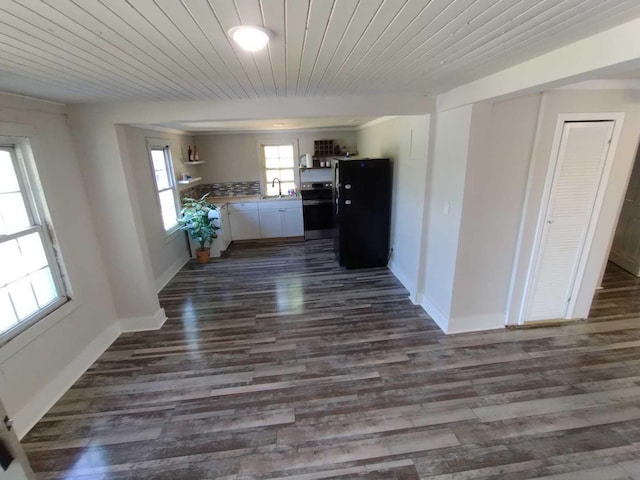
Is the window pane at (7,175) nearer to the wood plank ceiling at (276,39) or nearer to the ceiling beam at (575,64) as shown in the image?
the wood plank ceiling at (276,39)

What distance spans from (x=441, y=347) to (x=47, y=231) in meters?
3.40

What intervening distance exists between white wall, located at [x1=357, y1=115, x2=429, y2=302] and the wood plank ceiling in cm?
123

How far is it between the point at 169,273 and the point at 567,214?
4726mm

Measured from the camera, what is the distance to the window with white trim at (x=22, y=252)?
6.64 ft

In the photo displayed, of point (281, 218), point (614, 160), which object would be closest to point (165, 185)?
point (281, 218)

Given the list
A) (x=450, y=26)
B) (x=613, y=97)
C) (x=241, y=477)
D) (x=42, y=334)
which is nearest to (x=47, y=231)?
(x=42, y=334)

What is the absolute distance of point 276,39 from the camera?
130 centimetres

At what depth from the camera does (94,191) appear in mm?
2734

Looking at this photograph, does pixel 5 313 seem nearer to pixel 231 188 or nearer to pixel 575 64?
pixel 575 64

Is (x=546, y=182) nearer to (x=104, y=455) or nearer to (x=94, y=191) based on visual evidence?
(x=104, y=455)

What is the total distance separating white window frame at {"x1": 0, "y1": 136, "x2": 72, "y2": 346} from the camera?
206 centimetres

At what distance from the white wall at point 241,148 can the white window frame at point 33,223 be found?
399 cm

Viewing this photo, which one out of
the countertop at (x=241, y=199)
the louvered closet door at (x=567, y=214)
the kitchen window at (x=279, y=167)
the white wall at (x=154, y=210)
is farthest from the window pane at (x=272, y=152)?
the louvered closet door at (x=567, y=214)

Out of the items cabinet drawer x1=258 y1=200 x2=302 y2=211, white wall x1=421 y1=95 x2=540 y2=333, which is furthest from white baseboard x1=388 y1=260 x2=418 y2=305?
cabinet drawer x1=258 y1=200 x2=302 y2=211
